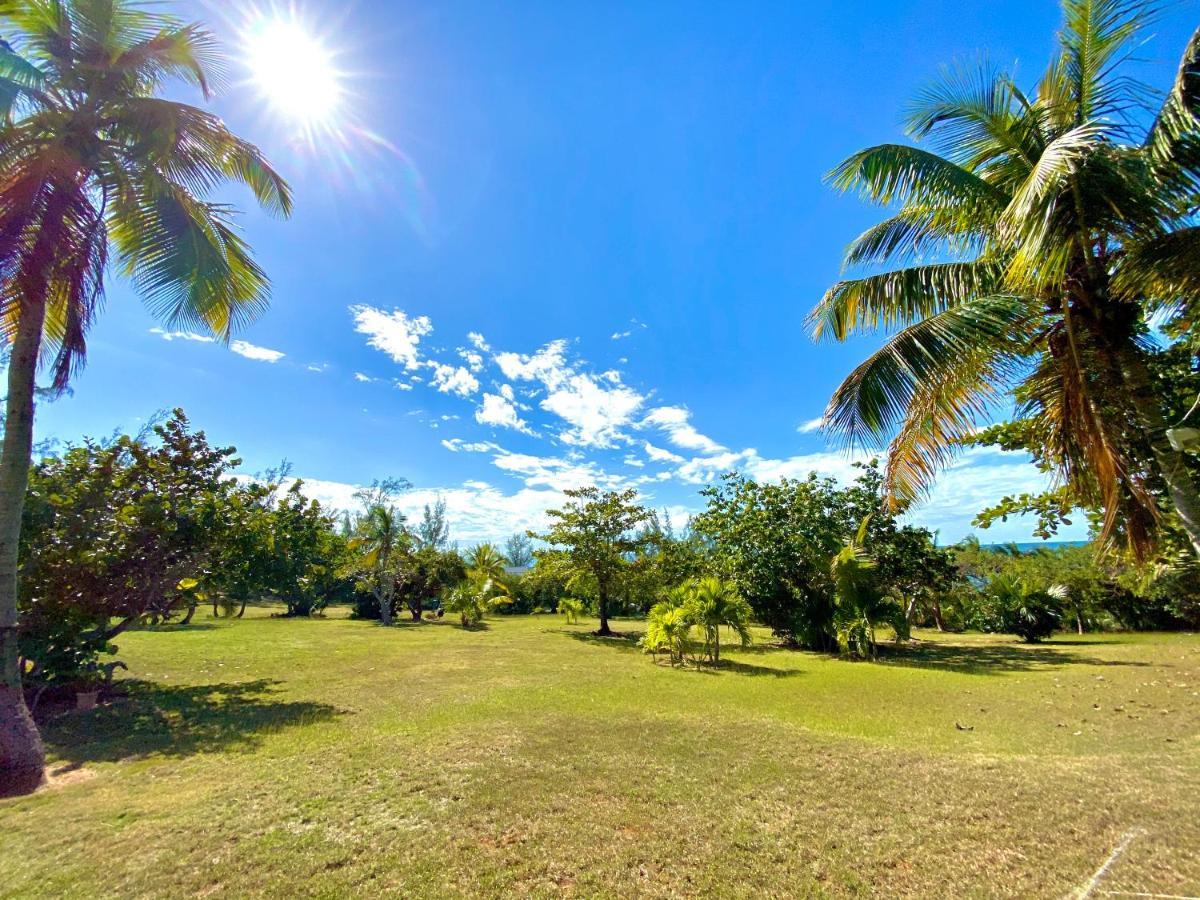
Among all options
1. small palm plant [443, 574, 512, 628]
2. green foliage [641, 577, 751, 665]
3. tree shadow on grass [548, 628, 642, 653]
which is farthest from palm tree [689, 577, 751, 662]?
small palm plant [443, 574, 512, 628]

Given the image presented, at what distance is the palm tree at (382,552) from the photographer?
88.3ft

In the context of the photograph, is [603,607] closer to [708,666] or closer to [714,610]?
[708,666]

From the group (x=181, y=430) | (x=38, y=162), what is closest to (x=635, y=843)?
(x=38, y=162)

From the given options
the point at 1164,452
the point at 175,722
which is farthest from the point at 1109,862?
the point at 175,722

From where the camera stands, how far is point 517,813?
13.1ft

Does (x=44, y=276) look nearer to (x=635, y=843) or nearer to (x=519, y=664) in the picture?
(x=635, y=843)

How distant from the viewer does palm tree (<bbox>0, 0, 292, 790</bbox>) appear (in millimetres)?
5070

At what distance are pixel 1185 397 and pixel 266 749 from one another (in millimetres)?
11431

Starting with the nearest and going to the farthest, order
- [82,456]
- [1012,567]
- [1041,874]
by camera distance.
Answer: [1041,874], [82,456], [1012,567]

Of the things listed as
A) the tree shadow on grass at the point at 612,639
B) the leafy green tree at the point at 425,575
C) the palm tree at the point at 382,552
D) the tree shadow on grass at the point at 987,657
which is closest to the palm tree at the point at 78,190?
the tree shadow on grass at the point at 612,639

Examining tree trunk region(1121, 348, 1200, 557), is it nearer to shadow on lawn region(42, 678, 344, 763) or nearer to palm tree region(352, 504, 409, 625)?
shadow on lawn region(42, 678, 344, 763)

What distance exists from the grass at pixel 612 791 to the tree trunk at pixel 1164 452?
2.38 m

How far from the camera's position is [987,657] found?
13188 mm

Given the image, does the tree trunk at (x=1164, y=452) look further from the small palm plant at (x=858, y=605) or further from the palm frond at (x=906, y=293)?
the small palm plant at (x=858, y=605)
